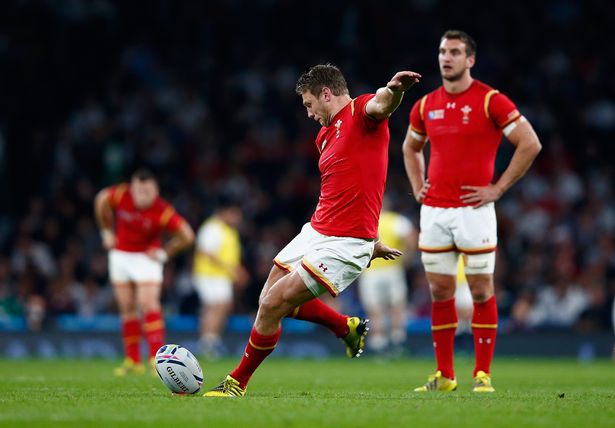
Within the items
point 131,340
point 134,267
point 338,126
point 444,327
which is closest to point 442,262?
point 444,327

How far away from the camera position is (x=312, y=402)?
7574mm

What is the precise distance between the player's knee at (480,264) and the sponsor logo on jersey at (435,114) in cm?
118

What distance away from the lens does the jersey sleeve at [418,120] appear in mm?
9391

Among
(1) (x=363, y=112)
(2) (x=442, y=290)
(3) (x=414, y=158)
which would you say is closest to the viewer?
(1) (x=363, y=112)

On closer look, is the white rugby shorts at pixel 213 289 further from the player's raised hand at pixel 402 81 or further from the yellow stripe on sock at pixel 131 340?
the player's raised hand at pixel 402 81

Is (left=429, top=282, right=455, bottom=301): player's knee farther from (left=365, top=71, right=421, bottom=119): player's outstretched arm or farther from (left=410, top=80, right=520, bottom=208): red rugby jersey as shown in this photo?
(left=365, top=71, right=421, bottom=119): player's outstretched arm

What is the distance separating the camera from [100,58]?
79.7 feet

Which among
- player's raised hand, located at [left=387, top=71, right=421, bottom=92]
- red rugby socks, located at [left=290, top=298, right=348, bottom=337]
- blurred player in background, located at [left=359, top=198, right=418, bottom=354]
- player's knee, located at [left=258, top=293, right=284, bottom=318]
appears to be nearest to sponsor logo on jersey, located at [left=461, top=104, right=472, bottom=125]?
player's raised hand, located at [left=387, top=71, right=421, bottom=92]

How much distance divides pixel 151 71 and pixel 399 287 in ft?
30.4

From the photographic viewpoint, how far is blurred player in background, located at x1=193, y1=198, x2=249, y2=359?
18352mm

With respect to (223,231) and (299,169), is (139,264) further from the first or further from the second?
(299,169)

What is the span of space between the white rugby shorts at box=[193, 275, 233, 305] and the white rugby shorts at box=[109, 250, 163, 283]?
492 cm

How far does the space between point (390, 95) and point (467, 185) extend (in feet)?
6.12

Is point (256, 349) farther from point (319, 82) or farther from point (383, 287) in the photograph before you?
point (383, 287)
